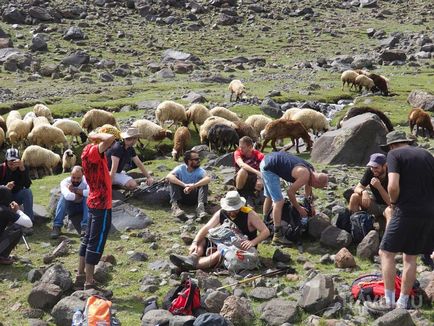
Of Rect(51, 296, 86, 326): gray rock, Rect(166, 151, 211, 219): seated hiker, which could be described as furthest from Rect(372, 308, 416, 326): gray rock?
Rect(166, 151, 211, 219): seated hiker

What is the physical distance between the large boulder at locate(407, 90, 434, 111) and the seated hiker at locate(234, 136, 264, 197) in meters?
17.2

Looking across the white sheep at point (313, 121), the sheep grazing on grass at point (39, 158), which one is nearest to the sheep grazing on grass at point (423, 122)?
the white sheep at point (313, 121)

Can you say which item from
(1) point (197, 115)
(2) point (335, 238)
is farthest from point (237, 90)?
(2) point (335, 238)

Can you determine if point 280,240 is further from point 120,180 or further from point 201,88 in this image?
point 201,88

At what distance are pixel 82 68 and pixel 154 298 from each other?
38.7 metres

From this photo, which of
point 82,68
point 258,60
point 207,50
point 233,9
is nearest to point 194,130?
point 82,68

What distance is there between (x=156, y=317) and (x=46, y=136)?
14898 mm

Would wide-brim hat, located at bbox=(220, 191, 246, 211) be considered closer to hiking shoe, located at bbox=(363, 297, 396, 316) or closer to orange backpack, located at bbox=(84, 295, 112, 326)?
hiking shoe, located at bbox=(363, 297, 396, 316)

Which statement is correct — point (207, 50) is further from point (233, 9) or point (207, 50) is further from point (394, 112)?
point (394, 112)

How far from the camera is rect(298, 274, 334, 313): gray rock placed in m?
8.87

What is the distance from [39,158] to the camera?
20250 mm

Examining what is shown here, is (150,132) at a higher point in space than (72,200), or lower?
lower

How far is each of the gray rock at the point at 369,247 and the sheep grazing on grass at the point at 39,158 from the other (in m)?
11.9

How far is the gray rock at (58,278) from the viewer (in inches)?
390
